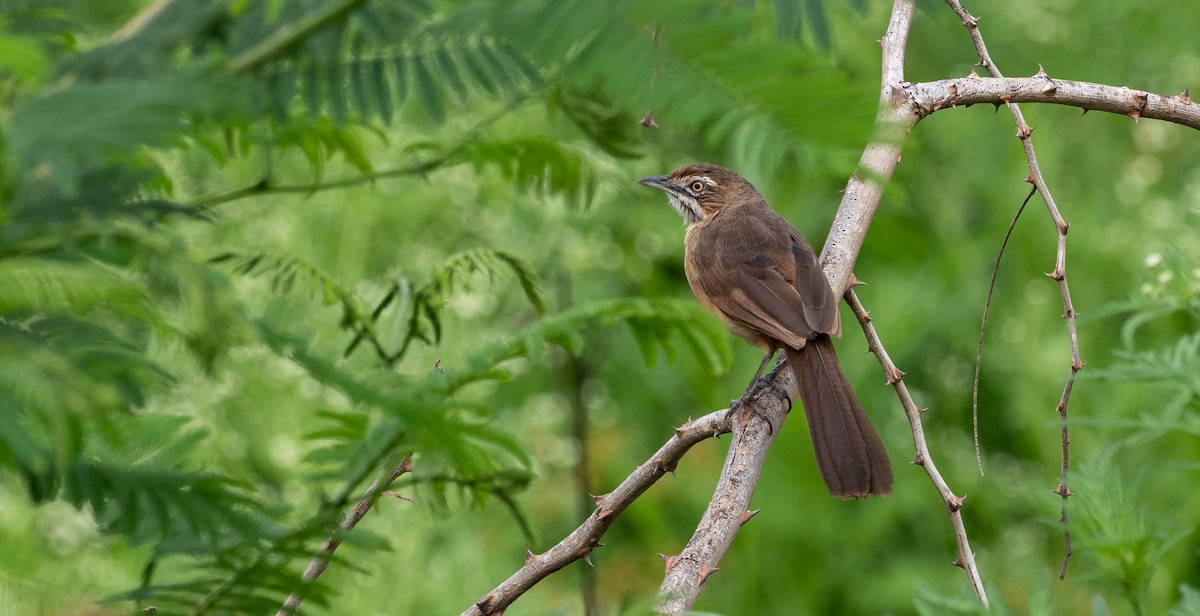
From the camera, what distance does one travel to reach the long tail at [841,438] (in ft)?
10.2

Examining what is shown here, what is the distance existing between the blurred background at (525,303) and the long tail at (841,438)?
495mm

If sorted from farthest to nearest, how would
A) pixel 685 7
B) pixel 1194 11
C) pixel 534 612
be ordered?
pixel 1194 11 < pixel 534 612 < pixel 685 7

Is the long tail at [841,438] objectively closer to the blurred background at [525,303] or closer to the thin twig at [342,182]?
the blurred background at [525,303]

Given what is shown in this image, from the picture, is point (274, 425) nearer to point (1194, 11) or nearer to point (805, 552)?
point (805, 552)

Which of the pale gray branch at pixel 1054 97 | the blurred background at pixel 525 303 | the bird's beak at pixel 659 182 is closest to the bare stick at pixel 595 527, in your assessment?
the blurred background at pixel 525 303

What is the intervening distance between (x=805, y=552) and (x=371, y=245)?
2.81 metres

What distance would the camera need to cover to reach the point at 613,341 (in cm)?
615

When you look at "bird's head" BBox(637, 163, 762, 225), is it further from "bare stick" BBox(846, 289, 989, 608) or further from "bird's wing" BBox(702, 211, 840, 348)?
"bare stick" BBox(846, 289, 989, 608)

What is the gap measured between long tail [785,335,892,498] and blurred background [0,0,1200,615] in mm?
495

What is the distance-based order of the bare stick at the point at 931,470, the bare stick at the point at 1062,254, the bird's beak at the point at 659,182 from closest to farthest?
the bare stick at the point at 931,470
the bare stick at the point at 1062,254
the bird's beak at the point at 659,182

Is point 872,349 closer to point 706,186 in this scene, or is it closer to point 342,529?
point 342,529

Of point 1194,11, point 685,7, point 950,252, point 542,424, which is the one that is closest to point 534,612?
point 542,424

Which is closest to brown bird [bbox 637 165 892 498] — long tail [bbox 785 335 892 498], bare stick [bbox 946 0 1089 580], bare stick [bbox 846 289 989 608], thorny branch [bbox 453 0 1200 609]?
long tail [bbox 785 335 892 498]

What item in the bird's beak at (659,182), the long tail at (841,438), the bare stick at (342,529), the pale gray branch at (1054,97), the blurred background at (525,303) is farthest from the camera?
the bird's beak at (659,182)
